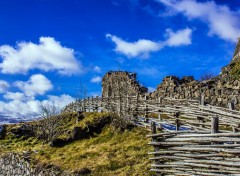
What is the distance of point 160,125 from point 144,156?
3.85m

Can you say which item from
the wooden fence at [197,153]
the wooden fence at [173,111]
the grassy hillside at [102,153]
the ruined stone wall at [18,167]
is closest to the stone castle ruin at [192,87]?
the wooden fence at [173,111]

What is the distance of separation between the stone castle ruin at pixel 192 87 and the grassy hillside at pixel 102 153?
4.64 meters

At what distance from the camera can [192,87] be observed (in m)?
30.1

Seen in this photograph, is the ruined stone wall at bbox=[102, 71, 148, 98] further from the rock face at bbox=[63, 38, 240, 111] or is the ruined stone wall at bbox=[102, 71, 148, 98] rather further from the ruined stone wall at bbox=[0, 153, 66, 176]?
the ruined stone wall at bbox=[0, 153, 66, 176]

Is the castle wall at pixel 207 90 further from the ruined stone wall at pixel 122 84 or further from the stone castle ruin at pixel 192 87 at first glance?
the ruined stone wall at pixel 122 84

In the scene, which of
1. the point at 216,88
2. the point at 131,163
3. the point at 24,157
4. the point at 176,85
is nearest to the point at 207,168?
the point at 131,163

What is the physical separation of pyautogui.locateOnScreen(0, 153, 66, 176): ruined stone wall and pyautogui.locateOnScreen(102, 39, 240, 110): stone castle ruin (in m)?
8.48

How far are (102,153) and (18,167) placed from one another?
4.99 metres

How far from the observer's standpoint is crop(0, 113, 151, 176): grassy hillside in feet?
48.5

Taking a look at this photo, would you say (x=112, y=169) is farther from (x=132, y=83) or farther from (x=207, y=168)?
(x=132, y=83)

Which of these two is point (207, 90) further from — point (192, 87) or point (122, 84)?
point (122, 84)

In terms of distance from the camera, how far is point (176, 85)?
109ft

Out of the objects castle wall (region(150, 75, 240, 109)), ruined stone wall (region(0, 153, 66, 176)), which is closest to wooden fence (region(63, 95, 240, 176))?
ruined stone wall (region(0, 153, 66, 176))

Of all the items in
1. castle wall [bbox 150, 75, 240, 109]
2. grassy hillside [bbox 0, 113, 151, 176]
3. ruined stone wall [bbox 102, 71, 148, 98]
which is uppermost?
ruined stone wall [bbox 102, 71, 148, 98]
